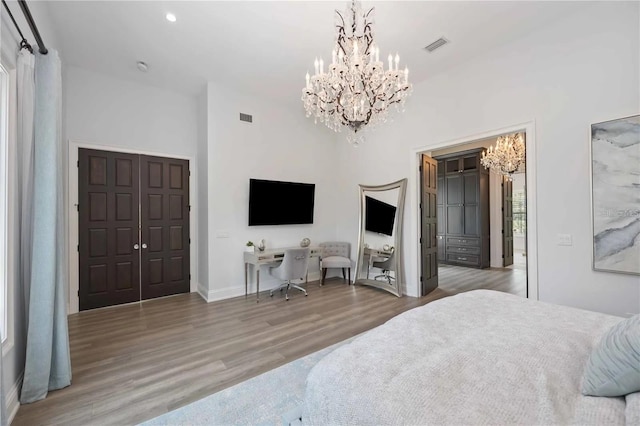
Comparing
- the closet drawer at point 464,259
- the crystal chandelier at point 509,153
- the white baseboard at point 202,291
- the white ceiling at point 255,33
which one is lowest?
the white baseboard at point 202,291

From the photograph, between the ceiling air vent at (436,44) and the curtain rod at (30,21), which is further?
the ceiling air vent at (436,44)

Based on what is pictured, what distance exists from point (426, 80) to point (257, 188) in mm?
3276

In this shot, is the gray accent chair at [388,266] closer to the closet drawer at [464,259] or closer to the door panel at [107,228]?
the closet drawer at [464,259]

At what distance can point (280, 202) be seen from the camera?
5105 mm

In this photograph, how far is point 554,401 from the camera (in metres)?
0.94

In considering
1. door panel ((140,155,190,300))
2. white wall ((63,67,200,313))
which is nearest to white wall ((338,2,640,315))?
white wall ((63,67,200,313))

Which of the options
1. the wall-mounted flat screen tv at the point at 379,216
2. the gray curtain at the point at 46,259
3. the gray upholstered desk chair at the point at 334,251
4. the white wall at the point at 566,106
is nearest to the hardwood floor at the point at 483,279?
the wall-mounted flat screen tv at the point at 379,216

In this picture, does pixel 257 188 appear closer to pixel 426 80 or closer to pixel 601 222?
pixel 426 80

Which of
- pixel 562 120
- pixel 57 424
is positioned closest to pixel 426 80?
pixel 562 120

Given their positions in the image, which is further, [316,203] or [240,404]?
[316,203]

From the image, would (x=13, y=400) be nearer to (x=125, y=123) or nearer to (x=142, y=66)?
(x=125, y=123)

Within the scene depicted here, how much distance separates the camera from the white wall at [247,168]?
4.45 metres

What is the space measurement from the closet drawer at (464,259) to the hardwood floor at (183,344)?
2617 millimetres

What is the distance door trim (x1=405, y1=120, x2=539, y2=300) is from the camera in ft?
10.6
